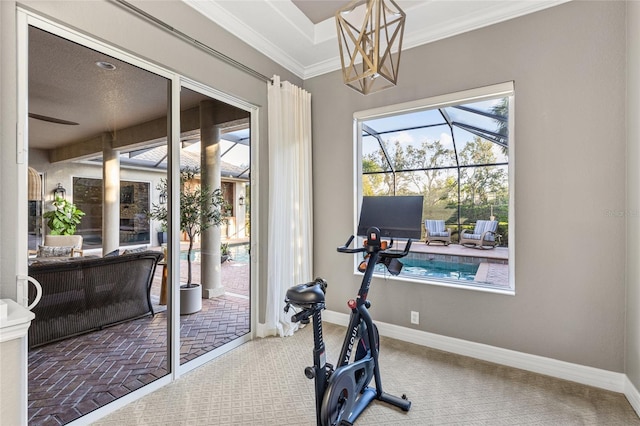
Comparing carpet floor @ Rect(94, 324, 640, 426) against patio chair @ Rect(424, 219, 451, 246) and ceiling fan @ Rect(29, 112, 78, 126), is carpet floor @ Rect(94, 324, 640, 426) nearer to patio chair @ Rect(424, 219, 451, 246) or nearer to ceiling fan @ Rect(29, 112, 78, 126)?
patio chair @ Rect(424, 219, 451, 246)

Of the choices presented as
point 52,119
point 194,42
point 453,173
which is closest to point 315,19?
point 194,42

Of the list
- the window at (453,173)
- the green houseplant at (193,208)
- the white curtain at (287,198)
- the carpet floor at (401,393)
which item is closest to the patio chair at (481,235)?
the window at (453,173)

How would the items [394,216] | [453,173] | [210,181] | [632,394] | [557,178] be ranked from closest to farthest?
[632,394] → [394,216] → [557,178] → [210,181] → [453,173]

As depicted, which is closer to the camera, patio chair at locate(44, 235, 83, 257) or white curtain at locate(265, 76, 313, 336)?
patio chair at locate(44, 235, 83, 257)

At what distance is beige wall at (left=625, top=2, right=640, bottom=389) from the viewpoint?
2.05 meters

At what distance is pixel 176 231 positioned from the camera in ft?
8.10

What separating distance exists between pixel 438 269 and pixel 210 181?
2471mm

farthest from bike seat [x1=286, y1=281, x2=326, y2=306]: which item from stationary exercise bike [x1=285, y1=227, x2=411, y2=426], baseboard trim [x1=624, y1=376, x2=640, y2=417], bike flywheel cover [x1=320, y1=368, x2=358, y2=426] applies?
baseboard trim [x1=624, y1=376, x2=640, y2=417]

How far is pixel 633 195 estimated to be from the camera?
2119mm

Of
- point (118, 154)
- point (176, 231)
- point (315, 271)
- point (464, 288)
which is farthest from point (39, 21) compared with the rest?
point (464, 288)

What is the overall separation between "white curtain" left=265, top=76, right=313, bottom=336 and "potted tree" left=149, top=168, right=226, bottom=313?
58cm

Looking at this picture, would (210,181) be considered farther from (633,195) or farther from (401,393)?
(633,195)

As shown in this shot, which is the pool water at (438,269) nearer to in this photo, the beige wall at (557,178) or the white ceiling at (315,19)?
the beige wall at (557,178)

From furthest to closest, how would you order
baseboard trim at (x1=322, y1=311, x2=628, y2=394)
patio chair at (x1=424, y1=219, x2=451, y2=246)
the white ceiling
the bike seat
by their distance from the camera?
patio chair at (x1=424, y1=219, x2=451, y2=246) < the white ceiling < baseboard trim at (x1=322, y1=311, x2=628, y2=394) < the bike seat
